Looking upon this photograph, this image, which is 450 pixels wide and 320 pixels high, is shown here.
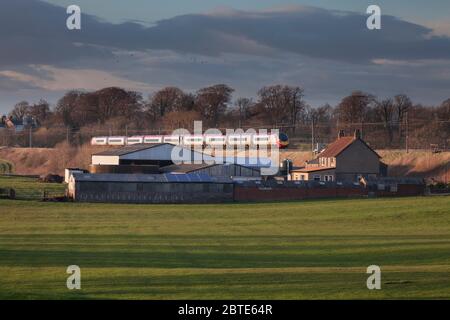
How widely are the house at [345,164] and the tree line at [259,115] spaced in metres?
30.4

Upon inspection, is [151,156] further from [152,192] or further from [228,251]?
[228,251]

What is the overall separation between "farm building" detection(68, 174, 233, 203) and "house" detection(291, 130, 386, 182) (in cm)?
2025

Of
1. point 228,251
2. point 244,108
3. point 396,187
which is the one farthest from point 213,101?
point 228,251

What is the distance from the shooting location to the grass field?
75.1 feet

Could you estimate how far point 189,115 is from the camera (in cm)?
16838

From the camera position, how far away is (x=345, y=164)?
327ft

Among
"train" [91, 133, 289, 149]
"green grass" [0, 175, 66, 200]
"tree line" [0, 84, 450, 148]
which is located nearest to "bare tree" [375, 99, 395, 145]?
"tree line" [0, 84, 450, 148]

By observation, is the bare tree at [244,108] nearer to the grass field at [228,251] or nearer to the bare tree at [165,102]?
the bare tree at [165,102]

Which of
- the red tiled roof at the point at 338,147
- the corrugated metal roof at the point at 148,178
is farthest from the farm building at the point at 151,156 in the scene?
the corrugated metal roof at the point at 148,178

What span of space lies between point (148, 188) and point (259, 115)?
320ft

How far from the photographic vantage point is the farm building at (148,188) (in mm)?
76438

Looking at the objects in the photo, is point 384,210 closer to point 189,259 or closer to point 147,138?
point 189,259

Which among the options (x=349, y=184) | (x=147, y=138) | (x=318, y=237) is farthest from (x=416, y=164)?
(x=318, y=237)
